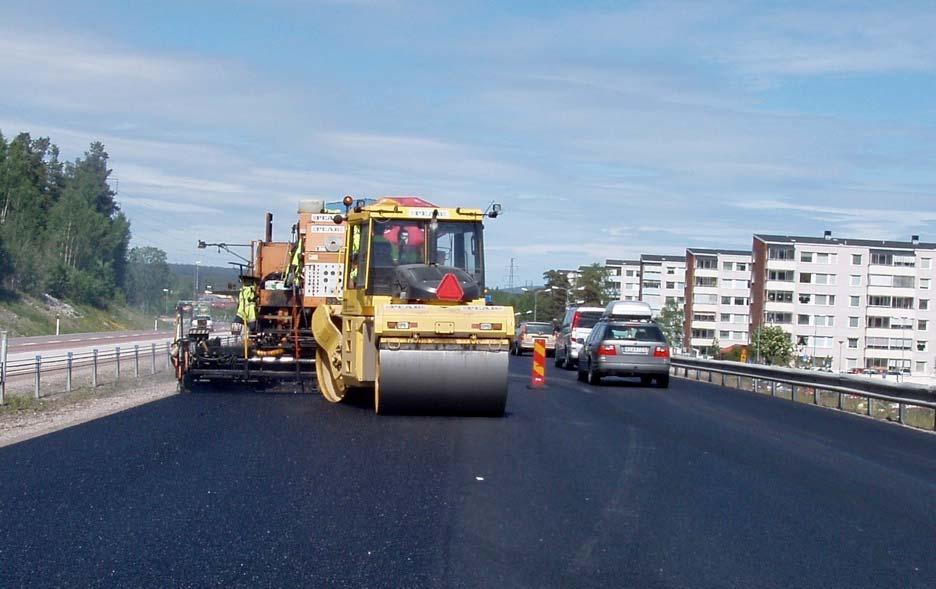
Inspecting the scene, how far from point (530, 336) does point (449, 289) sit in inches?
1226

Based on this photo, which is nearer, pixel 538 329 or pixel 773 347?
pixel 538 329

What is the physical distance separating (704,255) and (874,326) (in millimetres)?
17171

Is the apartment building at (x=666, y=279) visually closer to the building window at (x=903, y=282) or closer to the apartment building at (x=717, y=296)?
the apartment building at (x=717, y=296)

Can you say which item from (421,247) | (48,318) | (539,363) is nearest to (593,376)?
(539,363)

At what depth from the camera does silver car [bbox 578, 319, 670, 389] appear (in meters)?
25.4

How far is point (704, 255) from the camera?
3868 inches

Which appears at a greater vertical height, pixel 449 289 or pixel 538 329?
pixel 449 289

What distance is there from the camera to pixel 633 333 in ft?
84.7

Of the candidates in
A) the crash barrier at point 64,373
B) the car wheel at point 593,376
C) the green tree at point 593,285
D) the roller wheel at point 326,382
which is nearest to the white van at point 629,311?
the car wheel at point 593,376

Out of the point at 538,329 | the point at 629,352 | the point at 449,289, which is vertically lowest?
the point at 538,329

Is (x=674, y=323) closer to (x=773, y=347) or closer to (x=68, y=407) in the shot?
(x=773, y=347)

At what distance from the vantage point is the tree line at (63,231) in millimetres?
77188

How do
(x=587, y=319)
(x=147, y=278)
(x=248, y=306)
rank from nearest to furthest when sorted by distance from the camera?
(x=248, y=306) < (x=587, y=319) < (x=147, y=278)

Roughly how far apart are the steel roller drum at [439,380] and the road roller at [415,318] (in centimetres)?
1
